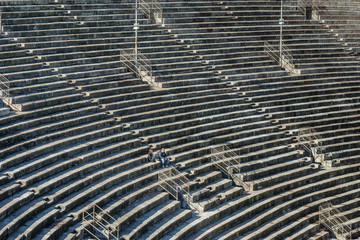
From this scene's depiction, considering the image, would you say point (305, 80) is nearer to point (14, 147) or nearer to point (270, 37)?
point (270, 37)

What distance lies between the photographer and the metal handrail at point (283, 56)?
112 feet

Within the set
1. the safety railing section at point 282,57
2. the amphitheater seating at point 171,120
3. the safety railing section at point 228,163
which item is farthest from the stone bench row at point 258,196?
the safety railing section at point 282,57

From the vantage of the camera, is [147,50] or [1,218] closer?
[1,218]

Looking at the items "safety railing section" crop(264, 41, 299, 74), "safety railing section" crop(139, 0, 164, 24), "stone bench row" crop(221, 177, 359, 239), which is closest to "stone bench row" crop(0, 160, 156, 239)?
"stone bench row" crop(221, 177, 359, 239)

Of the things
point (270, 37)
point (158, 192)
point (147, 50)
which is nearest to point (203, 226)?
point (158, 192)

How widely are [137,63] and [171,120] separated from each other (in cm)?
339

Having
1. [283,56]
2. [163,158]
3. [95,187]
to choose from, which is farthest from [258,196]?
[283,56]

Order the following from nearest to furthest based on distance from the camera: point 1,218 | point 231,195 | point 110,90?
point 1,218 < point 231,195 < point 110,90

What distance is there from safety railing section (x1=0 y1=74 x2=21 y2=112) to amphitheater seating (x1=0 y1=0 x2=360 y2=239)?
8.8 inches

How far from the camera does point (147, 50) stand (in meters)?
30.6

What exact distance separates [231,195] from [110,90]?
19.3ft

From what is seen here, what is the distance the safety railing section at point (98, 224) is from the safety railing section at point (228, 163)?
661cm

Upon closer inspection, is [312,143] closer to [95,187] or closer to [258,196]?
[258,196]

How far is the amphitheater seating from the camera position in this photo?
21516 millimetres
